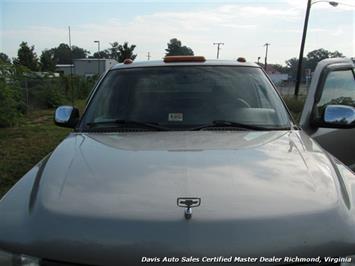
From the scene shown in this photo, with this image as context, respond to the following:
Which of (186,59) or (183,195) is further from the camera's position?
(186,59)

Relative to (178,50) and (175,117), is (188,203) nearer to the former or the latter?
(175,117)

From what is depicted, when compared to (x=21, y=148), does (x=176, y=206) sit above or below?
above

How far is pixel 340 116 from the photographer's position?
157 inches

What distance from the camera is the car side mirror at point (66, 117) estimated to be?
4285 mm

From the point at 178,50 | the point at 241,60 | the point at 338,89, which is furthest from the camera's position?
the point at 178,50

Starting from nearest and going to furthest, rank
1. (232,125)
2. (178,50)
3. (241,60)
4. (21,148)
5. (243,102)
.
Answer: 1. (232,125)
2. (243,102)
3. (241,60)
4. (21,148)
5. (178,50)

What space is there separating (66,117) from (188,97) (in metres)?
1.06

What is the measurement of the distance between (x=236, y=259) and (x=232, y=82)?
2199 millimetres

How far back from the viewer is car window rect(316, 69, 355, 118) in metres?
5.04

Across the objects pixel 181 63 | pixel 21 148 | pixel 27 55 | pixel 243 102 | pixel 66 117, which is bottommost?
pixel 27 55

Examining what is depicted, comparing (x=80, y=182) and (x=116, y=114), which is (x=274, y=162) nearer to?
(x=80, y=182)

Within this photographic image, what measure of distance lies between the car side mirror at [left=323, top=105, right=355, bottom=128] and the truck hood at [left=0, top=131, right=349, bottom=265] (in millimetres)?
1163

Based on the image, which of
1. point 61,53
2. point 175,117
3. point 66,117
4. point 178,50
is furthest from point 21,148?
point 61,53

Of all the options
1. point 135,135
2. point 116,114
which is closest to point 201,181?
point 135,135
